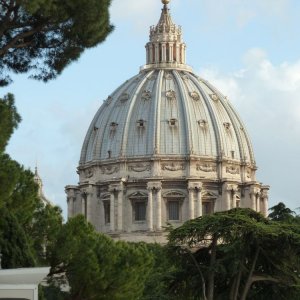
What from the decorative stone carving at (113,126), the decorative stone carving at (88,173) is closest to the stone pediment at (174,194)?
the decorative stone carving at (88,173)

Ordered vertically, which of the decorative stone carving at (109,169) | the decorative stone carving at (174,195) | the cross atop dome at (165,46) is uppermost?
the cross atop dome at (165,46)

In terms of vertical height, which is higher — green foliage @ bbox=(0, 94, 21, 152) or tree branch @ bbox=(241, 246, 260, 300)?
green foliage @ bbox=(0, 94, 21, 152)

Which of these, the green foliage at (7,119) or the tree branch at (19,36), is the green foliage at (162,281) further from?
the green foliage at (7,119)

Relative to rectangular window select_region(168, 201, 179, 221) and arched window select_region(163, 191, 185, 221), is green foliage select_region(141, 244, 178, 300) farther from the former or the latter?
rectangular window select_region(168, 201, 179, 221)

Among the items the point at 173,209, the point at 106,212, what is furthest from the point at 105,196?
the point at 173,209

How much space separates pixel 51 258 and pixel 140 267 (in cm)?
267

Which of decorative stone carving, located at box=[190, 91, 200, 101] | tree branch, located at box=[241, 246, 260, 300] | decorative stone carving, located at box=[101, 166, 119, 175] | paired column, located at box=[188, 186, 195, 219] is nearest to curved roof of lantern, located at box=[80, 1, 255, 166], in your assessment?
decorative stone carving, located at box=[190, 91, 200, 101]

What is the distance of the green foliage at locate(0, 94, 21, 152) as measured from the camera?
22141 mm

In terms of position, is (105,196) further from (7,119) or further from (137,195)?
(7,119)

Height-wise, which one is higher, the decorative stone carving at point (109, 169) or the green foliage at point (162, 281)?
the decorative stone carving at point (109, 169)

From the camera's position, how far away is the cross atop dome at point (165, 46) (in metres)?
110

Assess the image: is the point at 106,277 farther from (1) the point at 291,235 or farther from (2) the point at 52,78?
(1) the point at 291,235

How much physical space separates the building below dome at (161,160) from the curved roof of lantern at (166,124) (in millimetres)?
80

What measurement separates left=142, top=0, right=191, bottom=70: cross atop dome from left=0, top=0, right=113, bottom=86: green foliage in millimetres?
84961
